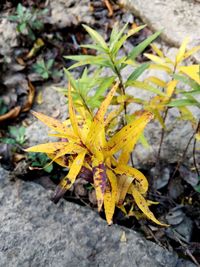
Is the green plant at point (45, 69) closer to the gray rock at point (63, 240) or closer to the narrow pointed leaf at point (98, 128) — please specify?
the gray rock at point (63, 240)

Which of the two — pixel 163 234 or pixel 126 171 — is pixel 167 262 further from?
pixel 126 171

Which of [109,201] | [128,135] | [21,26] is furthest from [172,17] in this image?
[109,201]

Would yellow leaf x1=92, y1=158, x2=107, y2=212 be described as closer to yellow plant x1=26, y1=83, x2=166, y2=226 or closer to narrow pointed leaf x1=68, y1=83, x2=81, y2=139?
yellow plant x1=26, y1=83, x2=166, y2=226

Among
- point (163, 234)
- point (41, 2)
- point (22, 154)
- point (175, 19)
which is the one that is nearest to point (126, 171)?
point (163, 234)

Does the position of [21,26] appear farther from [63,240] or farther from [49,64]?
[63,240]

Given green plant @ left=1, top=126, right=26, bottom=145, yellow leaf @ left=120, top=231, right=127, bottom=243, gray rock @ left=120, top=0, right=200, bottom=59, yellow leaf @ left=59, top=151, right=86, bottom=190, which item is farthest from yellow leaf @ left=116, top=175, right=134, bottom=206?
gray rock @ left=120, top=0, right=200, bottom=59

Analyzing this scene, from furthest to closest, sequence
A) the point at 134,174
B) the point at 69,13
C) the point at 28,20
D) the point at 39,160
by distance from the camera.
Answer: the point at 69,13 < the point at 28,20 < the point at 39,160 < the point at 134,174
